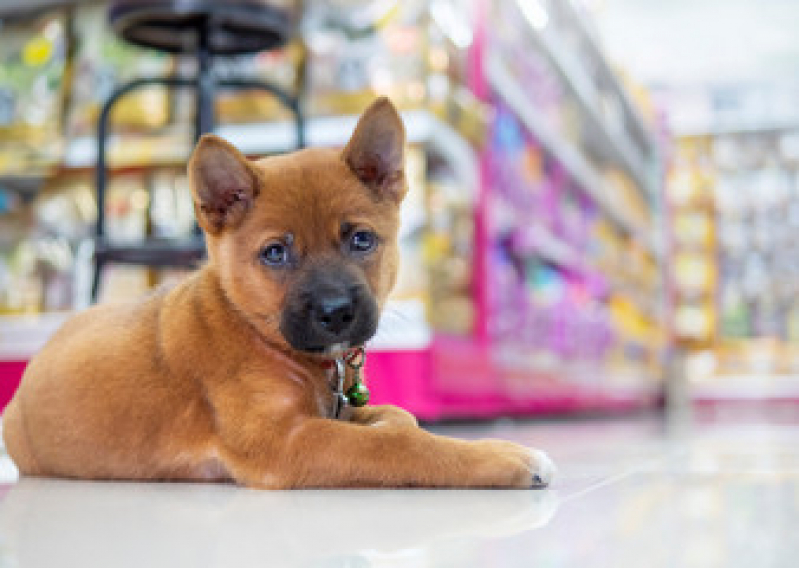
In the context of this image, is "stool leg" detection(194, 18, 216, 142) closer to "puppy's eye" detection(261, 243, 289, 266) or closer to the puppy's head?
the puppy's head

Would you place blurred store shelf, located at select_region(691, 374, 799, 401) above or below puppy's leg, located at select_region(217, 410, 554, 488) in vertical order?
below

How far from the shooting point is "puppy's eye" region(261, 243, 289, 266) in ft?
4.86

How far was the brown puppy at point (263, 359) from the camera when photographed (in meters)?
1.40

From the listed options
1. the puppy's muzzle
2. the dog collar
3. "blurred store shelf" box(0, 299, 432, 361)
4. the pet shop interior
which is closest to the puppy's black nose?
the puppy's muzzle

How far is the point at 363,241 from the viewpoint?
1535mm

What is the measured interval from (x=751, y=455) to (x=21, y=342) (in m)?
2.64

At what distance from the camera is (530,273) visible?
15.9 ft

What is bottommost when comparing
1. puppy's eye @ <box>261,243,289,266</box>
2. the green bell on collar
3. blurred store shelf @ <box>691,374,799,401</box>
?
blurred store shelf @ <box>691,374,799,401</box>

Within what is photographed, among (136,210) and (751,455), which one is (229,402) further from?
(136,210)

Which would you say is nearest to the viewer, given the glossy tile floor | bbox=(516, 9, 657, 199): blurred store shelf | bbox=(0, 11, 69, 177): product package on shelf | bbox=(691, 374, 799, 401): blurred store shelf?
the glossy tile floor

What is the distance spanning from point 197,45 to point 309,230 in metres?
1.33

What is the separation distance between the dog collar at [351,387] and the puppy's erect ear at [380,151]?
269 mm

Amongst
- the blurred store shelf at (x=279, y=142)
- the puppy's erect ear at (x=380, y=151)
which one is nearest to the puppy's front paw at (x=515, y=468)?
the puppy's erect ear at (x=380, y=151)

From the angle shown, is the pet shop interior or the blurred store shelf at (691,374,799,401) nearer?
the pet shop interior
